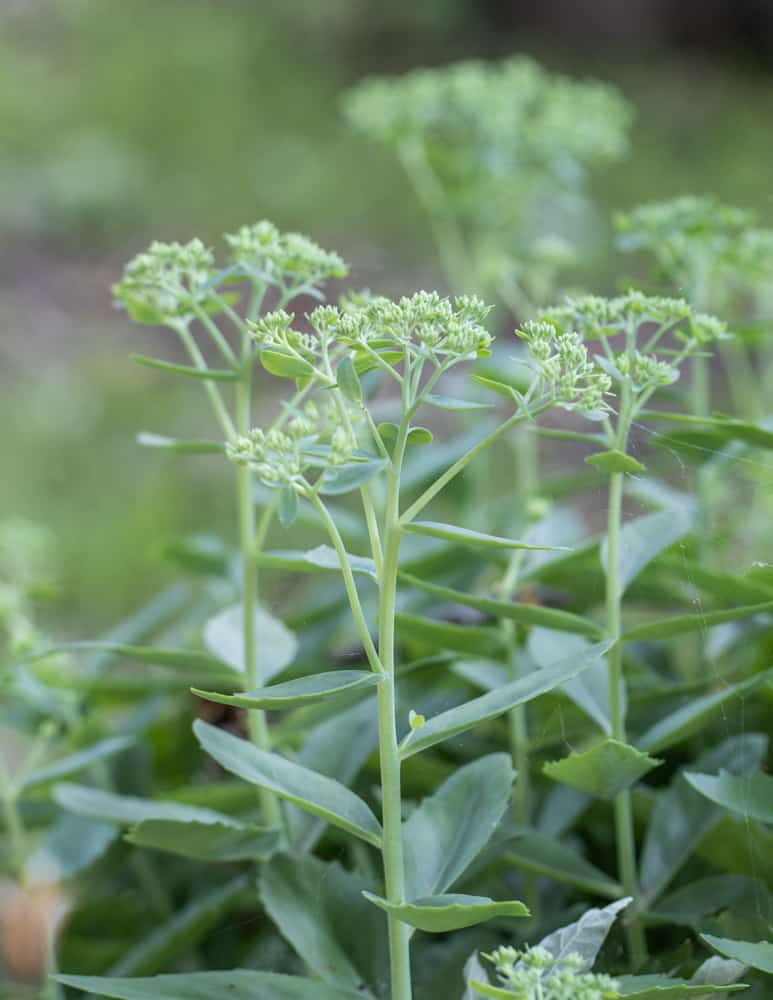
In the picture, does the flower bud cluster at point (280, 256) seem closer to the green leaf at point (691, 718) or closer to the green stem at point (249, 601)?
the green stem at point (249, 601)

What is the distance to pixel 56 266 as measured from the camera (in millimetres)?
3020

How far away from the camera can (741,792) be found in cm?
57

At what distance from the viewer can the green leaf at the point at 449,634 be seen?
67 cm

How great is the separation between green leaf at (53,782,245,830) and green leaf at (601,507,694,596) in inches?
9.3

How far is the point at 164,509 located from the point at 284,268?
4.86 ft

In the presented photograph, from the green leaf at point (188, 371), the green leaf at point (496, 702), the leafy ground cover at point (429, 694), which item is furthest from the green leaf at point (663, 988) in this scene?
the green leaf at point (188, 371)

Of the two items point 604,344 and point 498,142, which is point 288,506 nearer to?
point 604,344

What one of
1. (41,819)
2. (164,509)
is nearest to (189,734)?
(41,819)

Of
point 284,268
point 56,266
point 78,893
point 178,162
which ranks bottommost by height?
point 78,893

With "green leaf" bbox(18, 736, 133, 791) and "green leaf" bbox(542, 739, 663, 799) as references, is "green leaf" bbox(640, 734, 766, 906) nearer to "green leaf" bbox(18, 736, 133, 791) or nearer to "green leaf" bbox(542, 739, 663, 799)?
"green leaf" bbox(542, 739, 663, 799)

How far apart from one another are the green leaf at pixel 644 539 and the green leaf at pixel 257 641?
0.19 metres

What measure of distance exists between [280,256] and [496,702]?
0.26 metres

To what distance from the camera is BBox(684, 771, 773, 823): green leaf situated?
1.84 feet

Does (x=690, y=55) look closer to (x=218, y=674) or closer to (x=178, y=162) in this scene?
(x=178, y=162)
